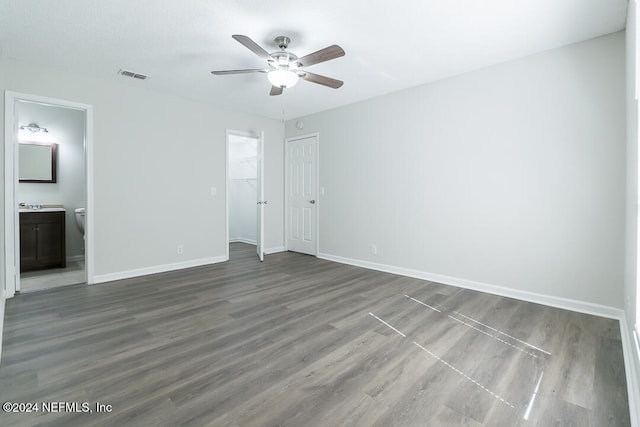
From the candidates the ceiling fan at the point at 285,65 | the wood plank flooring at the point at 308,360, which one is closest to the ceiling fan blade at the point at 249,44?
the ceiling fan at the point at 285,65

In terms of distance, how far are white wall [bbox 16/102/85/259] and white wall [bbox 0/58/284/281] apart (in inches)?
63.6

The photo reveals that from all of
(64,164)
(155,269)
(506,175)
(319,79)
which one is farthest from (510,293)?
(64,164)

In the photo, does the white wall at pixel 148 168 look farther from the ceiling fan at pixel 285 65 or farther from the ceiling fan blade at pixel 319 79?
the ceiling fan blade at pixel 319 79

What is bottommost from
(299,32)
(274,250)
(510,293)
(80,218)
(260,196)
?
(510,293)

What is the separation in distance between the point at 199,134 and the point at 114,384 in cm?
366

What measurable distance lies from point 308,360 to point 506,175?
8.96 ft

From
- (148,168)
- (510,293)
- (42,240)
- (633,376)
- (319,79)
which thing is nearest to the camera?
(633,376)

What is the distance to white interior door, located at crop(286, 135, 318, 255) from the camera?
17.4ft

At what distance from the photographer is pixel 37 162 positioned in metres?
4.62

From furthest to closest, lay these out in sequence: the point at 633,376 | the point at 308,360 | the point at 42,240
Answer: the point at 42,240, the point at 308,360, the point at 633,376

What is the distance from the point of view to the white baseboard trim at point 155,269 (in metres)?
3.74

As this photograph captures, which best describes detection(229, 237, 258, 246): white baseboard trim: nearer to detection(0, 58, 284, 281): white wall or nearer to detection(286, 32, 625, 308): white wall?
detection(0, 58, 284, 281): white wall

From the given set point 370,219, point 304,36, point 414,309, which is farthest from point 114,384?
point 370,219

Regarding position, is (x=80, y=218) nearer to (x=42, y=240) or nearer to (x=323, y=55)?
(x=42, y=240)
